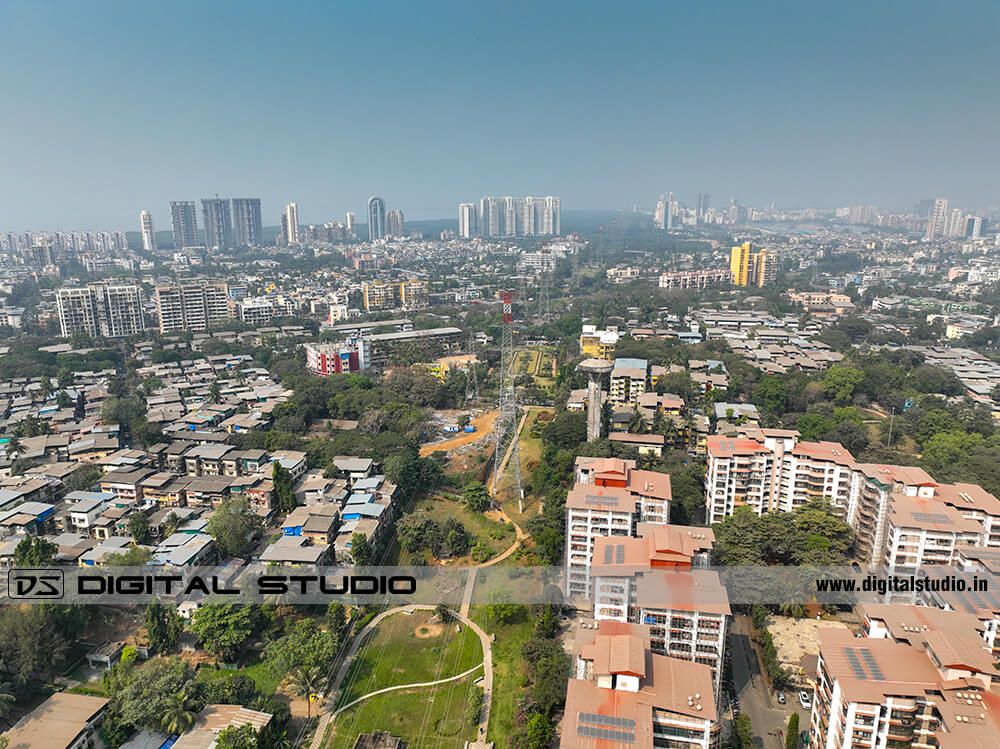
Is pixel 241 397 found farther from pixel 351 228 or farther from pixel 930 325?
pixel 351 228

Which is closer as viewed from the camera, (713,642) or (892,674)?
(892,674)

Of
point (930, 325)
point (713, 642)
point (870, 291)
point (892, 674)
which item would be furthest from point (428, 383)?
point (870, 291)

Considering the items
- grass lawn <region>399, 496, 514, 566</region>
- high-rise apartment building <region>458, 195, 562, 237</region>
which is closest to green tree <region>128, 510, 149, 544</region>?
grass lawn <region>399, 496, 514, 566</region>

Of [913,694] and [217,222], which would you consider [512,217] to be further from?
[913,694]

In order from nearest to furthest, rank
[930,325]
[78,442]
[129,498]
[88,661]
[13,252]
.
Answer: [88,661], [129,498], [78,442], [930,325], [13,252]

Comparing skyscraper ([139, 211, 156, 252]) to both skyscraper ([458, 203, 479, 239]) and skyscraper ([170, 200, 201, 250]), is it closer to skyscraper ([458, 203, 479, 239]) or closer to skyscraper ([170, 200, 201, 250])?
skyscraper ([170, 200, 201, 250])

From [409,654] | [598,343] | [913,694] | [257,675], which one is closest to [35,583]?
[257,675]

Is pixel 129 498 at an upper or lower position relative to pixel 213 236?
lower
